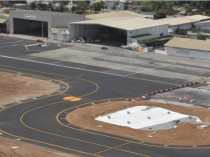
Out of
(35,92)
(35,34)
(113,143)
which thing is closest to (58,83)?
(35,92)

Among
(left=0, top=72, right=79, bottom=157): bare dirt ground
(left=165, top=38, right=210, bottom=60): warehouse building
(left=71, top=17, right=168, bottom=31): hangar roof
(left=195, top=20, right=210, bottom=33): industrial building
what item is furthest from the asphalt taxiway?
(left=195, top=20, right=210, bottom=33): industrial building

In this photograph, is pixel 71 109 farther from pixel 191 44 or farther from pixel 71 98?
pixel 191 44

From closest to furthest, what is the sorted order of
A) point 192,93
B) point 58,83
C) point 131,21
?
point 192,93 → point 58,83 → point 131,21

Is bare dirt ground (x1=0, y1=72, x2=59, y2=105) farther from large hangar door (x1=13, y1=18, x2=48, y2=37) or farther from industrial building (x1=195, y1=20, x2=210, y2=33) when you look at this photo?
industrial building (x1=195, y1=20, x2=210, y2=33)

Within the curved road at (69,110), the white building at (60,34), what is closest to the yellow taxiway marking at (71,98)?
the curved road at (69,110)

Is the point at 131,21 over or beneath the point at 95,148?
over

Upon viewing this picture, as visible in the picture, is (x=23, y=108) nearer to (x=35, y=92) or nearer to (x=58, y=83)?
(x=35, y=92)
